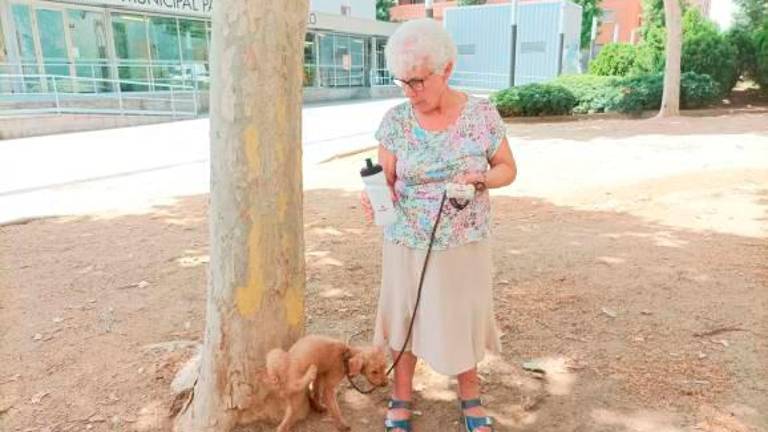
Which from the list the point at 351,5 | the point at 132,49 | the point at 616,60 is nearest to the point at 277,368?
the point at 616,60

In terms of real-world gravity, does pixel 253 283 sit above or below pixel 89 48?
below

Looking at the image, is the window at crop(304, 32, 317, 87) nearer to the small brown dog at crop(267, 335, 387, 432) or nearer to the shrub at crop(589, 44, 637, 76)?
the shrub at crop(589, 44, 637, 76)

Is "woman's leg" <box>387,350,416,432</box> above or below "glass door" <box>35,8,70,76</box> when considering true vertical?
below

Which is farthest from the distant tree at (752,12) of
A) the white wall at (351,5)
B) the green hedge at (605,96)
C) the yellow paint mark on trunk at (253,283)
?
the white wall at (351,5)

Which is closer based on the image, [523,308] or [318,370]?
[318,370]

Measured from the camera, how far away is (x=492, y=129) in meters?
2.18

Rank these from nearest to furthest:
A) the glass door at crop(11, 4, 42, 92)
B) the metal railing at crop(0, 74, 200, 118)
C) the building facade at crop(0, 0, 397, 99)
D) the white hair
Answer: the white hair, the metal railing at crop(0, 74, 200, 118), the glass door at crop(11, 4, 42, 92), the building facade at crop(0, 0, 397, 99)

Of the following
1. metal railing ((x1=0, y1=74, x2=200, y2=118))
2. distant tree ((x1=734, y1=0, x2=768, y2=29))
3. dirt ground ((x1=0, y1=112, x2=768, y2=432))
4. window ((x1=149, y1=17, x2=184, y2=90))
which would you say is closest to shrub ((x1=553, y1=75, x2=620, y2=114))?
distant tree ((x1=734, y1=0, x2=768, y2=29))

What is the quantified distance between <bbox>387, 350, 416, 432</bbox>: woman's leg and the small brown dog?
0.19 ft

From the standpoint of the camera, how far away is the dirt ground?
2.65 metres

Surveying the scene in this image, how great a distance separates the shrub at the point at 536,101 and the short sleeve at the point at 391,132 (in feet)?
41.8

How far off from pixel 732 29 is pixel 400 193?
16.7 meters

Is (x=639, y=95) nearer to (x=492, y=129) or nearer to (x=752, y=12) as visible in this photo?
(x=752, y=12)

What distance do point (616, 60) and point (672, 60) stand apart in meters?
5.52
